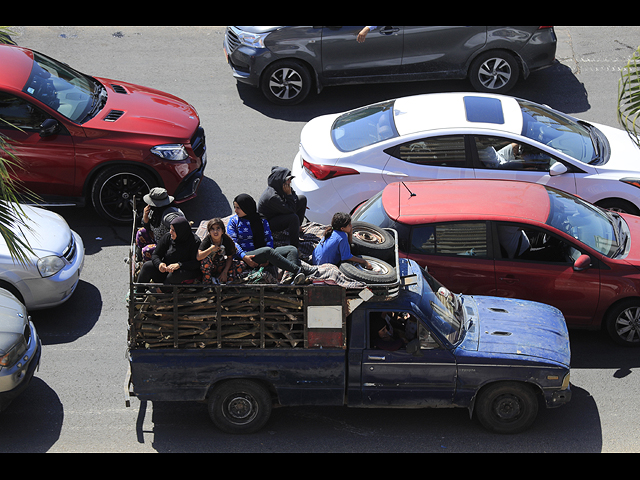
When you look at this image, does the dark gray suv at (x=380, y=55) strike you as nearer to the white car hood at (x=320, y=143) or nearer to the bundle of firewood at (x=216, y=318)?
the white car hood at (x=320, y=143)

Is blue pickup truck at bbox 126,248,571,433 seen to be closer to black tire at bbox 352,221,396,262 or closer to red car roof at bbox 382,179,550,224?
black tire at bbox 352,221,396,262

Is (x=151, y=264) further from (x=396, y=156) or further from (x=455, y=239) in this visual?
(x=396, y=156)

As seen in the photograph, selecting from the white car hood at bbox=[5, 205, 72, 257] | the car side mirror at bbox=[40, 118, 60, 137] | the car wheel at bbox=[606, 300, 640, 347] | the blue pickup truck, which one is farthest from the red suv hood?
the car wheel at bbox=[606, 300, 640, 347]

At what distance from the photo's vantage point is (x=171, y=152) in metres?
10.9

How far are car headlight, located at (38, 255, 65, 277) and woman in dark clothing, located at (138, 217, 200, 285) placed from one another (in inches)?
83.0

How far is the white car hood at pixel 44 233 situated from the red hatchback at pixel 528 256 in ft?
13.2

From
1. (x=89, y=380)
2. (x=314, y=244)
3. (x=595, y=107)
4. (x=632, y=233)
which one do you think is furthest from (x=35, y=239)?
(x=595, y=107)

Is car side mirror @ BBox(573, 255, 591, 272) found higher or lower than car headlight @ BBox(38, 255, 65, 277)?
higher

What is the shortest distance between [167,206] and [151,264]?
110cm

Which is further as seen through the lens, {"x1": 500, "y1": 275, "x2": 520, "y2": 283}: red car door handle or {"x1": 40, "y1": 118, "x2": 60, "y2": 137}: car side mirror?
{"x1": 40, "y1": 118, "x2": 60, "y2": 137}: car side mirror

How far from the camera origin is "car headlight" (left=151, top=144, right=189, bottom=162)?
1081cm

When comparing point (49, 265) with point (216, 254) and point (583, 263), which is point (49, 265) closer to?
point (216, 254)

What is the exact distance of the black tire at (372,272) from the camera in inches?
280

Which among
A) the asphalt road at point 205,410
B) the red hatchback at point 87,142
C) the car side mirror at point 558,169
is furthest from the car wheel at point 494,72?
the red hatchback at point 87,142
